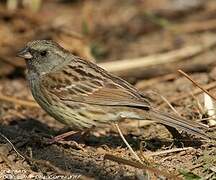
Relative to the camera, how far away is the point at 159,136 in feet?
17.7

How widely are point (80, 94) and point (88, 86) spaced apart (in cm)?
10

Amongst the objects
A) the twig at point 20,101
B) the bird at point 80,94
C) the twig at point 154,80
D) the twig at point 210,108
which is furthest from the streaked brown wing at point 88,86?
the twig at point 154,80

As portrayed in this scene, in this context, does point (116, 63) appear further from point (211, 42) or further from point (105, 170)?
point (105, 170)

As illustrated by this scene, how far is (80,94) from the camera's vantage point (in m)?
5.27

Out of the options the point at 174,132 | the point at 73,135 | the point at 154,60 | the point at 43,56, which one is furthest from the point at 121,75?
the point at 174,132

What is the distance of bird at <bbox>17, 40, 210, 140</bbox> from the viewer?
5090mm

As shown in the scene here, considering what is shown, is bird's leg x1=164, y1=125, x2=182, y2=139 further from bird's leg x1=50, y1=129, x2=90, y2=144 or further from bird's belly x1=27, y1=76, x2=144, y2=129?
bird's leg x1=50, y1=129, x2=90, y2=144

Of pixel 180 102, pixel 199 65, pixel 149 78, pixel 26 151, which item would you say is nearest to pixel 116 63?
pixel 149 78

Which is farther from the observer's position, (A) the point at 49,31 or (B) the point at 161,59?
(A) the point at 49,31

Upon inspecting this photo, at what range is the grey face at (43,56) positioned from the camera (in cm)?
548

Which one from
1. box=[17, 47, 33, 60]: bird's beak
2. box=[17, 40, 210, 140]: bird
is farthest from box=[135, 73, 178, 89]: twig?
box=[17, 47, 33, 60]: bird's beak

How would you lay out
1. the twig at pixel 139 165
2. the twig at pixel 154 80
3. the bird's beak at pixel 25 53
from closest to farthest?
1. the twig at pixel 139 165
2. the bird's beak at pixel 25 53
3. the twig at pixel 154 80

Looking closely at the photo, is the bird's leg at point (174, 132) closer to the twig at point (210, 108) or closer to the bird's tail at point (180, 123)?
the bird's tail at point (180, 123)

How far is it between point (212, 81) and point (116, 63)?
1.43 meters
